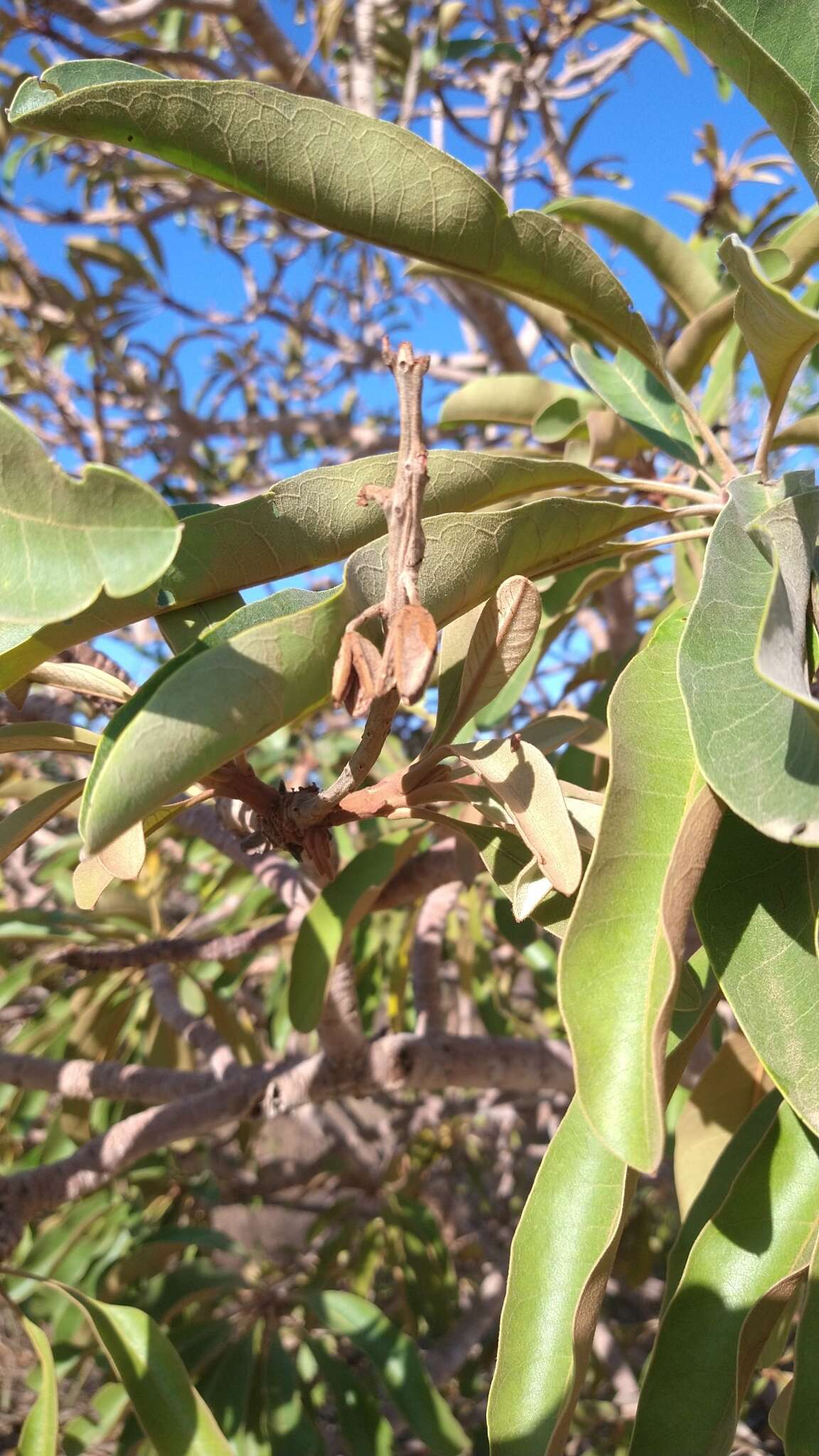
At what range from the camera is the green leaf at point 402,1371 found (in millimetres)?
1500

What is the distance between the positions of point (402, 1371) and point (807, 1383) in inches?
46.4

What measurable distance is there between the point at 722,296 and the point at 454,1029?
7.63 ft

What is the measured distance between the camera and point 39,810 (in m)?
0.72

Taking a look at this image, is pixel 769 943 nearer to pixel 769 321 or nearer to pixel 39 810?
pixel 769 321

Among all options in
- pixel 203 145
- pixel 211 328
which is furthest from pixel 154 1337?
pixel 211 328

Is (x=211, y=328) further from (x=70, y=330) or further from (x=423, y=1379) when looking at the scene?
(x=423, y=1379)

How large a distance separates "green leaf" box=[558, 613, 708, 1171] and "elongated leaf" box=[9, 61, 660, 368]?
0.38 metres

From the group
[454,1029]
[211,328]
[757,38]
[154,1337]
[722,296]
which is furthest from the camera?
[211,328]

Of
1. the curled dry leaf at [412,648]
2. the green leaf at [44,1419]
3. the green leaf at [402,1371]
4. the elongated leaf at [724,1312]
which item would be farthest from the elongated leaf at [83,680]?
the green leaf at [402,1371]

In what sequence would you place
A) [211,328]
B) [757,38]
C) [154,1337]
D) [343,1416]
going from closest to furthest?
[757,38]
[154,1337]
[343,1416]
[211,328]

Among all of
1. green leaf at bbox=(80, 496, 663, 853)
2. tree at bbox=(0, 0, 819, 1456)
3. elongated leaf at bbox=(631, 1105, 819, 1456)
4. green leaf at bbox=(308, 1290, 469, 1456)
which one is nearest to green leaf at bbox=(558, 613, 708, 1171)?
tree at bbox=(0, 0, 819, 1456)

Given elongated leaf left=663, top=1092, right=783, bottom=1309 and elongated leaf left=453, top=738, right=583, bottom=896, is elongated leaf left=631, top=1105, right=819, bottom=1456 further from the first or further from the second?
elongated leaf left=453, top=738, right=583, bottom=896

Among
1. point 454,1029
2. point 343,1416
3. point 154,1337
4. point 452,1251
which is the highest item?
point 154,1337

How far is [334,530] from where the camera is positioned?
0.65 metres
